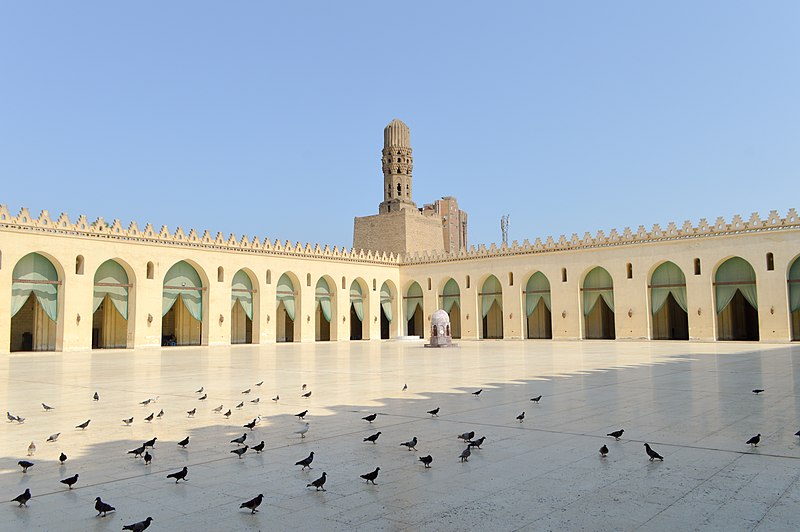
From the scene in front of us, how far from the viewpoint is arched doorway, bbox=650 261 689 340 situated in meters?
32.4

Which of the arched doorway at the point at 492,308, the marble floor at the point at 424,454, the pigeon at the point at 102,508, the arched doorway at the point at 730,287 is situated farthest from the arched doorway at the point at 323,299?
the pigeon at the point at 102,508

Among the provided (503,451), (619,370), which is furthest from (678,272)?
(503,451)

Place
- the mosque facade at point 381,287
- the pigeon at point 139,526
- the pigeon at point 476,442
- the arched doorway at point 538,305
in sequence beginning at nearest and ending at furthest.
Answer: the pigeon at point 139,526 → the pigeon at point 476,442 → the mosque facade at point 381,287 → the arched doorway at point 538,305

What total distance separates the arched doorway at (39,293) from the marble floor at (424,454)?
1589 centimetres

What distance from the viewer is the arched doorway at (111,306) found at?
29469 millimetres

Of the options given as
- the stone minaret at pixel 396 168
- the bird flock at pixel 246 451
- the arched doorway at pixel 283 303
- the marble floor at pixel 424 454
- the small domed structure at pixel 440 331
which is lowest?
the marble floor at pixel 424 454

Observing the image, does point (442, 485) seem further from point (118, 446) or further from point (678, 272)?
point (678, 272)

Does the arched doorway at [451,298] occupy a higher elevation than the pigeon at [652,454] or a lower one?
higher

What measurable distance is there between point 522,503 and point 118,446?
14.9 feet

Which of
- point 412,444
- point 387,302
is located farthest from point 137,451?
point 387,302

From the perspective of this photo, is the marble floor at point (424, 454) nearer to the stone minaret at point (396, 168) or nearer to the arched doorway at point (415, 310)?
the arched doorway at point (415, 310)

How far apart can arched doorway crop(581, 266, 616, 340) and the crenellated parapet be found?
13439 mm

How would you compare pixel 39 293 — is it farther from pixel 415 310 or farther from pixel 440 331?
pixel 415 310

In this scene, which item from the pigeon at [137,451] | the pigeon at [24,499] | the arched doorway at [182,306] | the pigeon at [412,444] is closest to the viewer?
the pigeon at [24,499]
